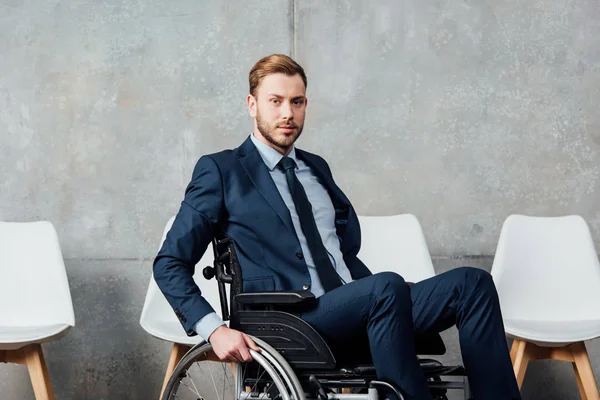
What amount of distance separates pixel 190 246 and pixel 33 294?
1.56 metres

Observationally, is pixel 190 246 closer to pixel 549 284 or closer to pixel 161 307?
pixel 161 307

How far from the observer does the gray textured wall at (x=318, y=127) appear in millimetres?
4051

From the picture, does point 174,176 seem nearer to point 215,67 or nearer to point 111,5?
point 215,67

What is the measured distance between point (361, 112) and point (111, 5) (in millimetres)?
1282

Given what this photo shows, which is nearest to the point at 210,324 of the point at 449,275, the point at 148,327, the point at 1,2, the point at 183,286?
the point at 183,286

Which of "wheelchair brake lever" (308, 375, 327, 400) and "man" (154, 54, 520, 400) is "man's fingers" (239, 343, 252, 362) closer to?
"man" (154, 54, 520, 400)

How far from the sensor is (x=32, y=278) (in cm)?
358

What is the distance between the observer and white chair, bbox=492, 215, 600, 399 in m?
3.35

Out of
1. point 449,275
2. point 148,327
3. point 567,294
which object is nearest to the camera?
point 449,275

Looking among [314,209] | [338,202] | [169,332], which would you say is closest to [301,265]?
[314,209]

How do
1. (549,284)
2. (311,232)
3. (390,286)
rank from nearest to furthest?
1. (390,286)
2. (311,232)
3. (549,284)

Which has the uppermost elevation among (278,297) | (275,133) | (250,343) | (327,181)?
(275,133)

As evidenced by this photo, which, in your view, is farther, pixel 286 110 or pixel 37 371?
pixel 37 371

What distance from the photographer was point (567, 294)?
355cm
